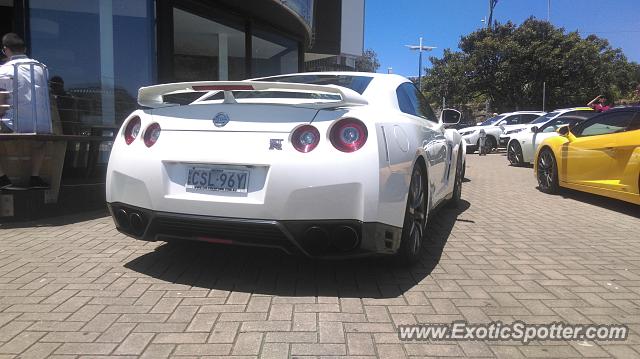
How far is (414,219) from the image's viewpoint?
3.77m

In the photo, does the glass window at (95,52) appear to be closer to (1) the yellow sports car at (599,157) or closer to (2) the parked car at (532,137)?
(1) the yellow sports car at (599,157)

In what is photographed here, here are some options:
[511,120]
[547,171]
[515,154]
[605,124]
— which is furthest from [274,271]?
[511,120]

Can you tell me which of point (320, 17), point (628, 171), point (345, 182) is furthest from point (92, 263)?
point (320, 17)

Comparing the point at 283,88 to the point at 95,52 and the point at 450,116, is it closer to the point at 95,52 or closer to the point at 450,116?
the point at 450,116

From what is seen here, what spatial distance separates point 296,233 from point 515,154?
1197cm

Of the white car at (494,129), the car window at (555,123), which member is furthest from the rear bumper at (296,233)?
the white car at (494,129)

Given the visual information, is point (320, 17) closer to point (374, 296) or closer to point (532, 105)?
point (532, 105)

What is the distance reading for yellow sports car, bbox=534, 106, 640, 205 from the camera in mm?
6074

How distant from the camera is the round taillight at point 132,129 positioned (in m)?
3.62

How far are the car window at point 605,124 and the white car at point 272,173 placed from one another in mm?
4319

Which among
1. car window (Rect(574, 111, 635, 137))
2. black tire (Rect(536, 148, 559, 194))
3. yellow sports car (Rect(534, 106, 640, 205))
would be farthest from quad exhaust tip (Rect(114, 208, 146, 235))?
black tire (Rect(536, 148, 559, 194))

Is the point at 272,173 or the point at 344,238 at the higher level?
the point at 272,173

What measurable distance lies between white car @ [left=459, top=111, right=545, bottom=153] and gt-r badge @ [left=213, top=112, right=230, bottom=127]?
1667 centimetres

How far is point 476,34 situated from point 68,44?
3023 cm
